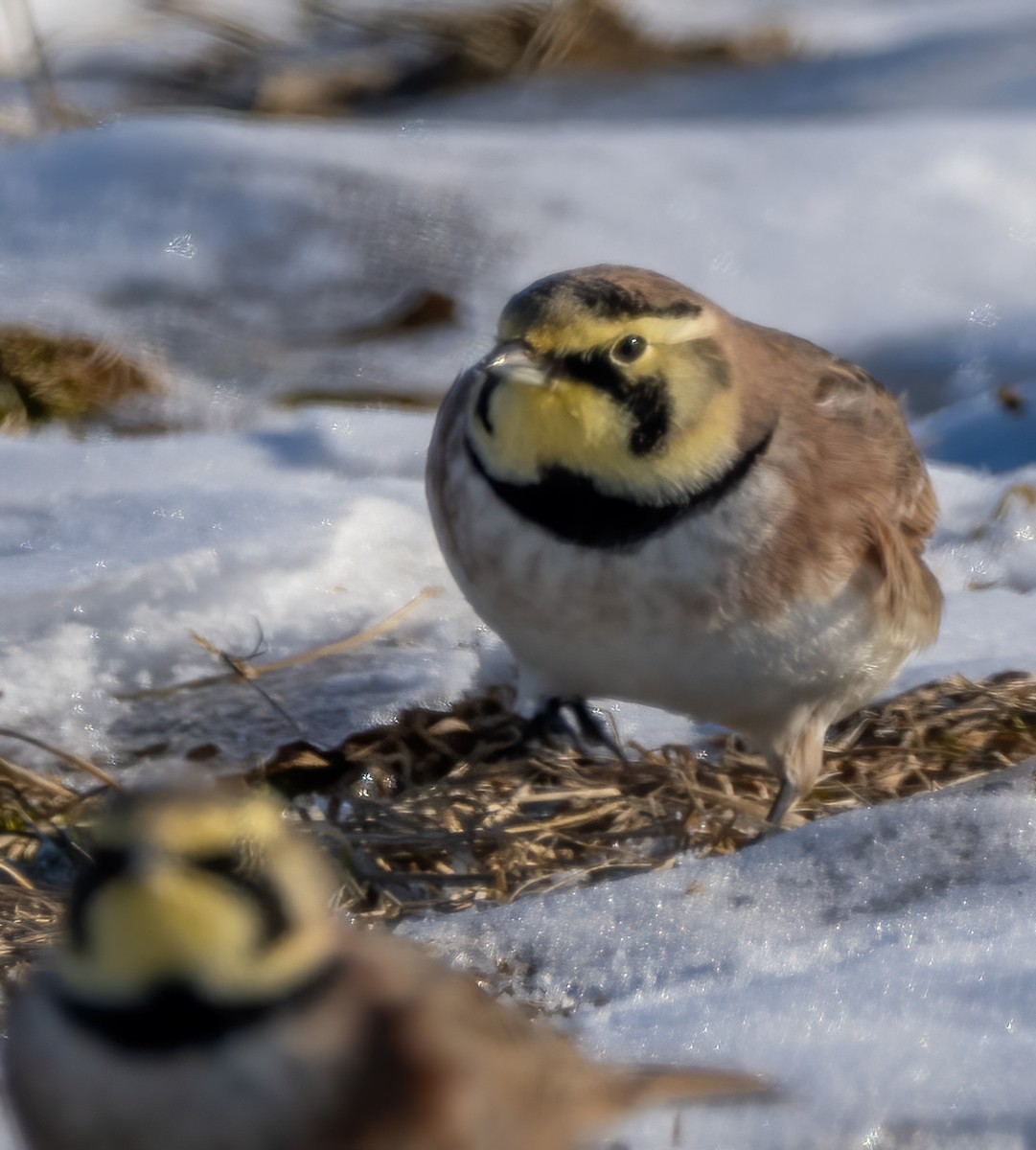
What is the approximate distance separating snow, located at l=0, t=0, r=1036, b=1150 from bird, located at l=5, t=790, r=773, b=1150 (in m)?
0.80

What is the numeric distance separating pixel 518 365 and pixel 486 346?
364 cm

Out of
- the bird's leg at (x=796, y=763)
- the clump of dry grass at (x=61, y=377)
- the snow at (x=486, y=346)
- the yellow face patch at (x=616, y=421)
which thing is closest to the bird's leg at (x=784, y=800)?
the bird's leg at (x=796, y=763)

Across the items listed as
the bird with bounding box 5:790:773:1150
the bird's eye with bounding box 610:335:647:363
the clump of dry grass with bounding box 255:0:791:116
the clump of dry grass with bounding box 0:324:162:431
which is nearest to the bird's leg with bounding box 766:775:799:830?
the bird's eye with bounding box 610:335:647:363

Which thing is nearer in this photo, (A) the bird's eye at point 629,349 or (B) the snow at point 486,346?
(B) the snow at point 486,346

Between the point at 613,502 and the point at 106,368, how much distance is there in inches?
152

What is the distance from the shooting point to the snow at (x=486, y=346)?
323cm

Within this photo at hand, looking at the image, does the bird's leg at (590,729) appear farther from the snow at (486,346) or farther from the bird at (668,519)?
the bird at (668,519)

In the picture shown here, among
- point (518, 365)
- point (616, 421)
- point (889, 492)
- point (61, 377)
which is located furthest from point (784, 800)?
point (61, 377)

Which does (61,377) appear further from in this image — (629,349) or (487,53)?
(487,53)

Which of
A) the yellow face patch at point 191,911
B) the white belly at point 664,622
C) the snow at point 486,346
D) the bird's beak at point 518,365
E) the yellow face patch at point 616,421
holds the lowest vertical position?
the snow at point 486,346

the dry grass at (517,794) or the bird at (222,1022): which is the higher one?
the bird at (222,1022)

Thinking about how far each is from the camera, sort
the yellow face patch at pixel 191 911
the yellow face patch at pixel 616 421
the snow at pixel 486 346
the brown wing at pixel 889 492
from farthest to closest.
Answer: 1. the brown wing at pixel 889 492
2. the yellow face patch at pixel 616 421
3. the snow at pixel 486 346
4. the yellow face patch at pixel 191 911

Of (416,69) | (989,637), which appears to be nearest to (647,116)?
(416,69)

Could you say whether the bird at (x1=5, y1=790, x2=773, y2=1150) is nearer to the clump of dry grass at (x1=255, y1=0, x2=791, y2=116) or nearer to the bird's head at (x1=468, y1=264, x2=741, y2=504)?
the bird's head at (x1=468, y1=264, x2=741, y2=504)
